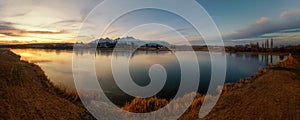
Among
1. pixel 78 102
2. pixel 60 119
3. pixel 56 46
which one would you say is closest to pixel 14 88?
pixel 78 102

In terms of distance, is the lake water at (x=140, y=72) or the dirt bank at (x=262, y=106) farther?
the lake water at (x=140, y=72)

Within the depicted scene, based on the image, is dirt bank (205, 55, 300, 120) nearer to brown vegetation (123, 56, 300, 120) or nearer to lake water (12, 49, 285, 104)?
brown vegetation (123, 56, 300, 120)

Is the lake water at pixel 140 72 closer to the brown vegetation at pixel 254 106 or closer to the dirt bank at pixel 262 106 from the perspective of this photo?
the brown vegetation at pixel 254 106

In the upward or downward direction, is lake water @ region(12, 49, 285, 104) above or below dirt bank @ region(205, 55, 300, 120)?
below

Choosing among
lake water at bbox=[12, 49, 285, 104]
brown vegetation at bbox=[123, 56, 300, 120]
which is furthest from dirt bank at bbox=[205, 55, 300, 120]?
lake water at bbox=[12, 49, 285, 104]

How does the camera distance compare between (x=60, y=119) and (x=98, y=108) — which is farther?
(x=98, y=108)

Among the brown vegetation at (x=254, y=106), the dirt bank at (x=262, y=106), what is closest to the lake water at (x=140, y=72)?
the brown vegetation at (x=254, y=106)

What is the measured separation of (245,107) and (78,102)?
23.5 feet

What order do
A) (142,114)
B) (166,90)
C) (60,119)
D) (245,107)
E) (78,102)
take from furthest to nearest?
(166,90) < (78,102) < (142,114) < (245,107) < (60,119)

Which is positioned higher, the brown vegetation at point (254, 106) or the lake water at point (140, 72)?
the brown vegetation at point (254, 106)

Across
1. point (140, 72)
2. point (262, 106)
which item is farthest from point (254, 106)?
point (140, 72)

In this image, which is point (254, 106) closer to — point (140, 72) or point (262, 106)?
point (262, 106)

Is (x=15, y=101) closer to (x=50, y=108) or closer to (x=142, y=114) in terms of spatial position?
(x=50, y=108)

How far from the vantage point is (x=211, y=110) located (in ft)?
29.3
